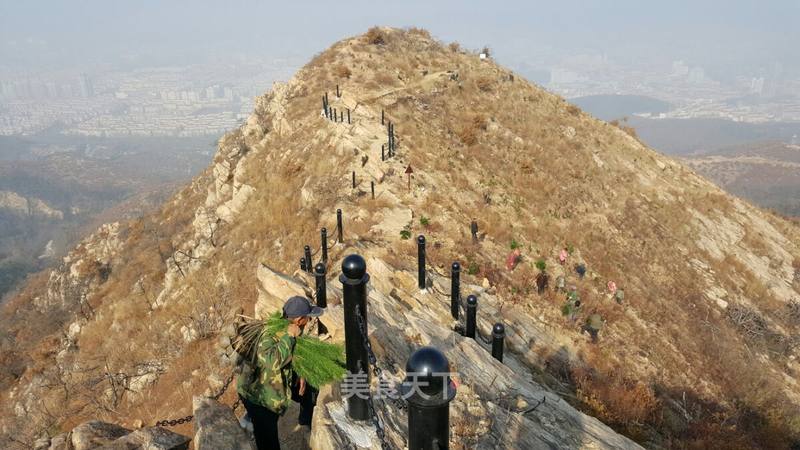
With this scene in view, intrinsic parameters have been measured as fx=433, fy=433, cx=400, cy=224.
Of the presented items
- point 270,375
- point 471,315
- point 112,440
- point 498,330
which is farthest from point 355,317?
A: point 112,440

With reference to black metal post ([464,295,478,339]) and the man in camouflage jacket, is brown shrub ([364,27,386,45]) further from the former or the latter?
the man in camouflage jacket

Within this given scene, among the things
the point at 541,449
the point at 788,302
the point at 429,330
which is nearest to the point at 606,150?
the point at 788,302

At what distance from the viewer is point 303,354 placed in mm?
5188

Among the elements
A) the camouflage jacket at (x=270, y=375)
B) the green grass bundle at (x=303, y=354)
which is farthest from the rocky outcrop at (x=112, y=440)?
the green grass bundle at (x=303, y=354)

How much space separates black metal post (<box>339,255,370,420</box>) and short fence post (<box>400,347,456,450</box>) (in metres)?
1.61

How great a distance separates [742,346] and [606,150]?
12.7 meters

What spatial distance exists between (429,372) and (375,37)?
30753 millimetres

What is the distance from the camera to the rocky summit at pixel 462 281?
23.6ft

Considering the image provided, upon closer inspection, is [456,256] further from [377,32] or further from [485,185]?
[377,32]

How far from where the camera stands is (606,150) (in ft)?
77.5

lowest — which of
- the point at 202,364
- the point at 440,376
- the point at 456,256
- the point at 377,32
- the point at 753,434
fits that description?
the point at 753,434

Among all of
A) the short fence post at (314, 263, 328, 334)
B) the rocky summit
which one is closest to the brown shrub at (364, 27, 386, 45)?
the rocky summit

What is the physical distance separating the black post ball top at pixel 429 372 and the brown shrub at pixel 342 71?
24.7 metres

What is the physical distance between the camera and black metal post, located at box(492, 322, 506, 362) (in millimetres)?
7094
